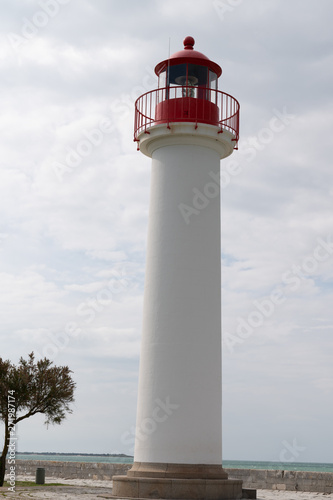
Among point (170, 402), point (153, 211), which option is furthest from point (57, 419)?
point (153, 211)

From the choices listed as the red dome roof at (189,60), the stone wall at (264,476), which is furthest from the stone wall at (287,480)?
the red dome roof at (189,60)

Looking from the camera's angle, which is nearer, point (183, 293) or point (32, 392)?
point (183, 293)

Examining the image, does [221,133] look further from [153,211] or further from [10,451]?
[10,451]

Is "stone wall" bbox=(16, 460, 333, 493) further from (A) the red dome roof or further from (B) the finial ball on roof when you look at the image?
(B) the finial ball on roof

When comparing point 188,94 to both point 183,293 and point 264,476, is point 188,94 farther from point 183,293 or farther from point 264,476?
point 264,476

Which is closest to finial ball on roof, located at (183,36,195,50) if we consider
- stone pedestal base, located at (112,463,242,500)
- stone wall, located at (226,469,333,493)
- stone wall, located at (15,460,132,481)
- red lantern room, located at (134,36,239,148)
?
red lantern room, located at (134,36,239,148)

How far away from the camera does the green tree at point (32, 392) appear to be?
20.8 m

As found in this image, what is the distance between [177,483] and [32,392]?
825 cm

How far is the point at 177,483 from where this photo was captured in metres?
14.3

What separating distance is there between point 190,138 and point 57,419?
11.1 m

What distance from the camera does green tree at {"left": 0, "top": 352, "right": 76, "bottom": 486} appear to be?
819 inches

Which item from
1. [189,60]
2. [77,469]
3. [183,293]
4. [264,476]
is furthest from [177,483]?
[77,469]

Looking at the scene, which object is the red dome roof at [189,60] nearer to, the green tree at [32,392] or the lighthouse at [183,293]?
the lighthouse at [183,293]

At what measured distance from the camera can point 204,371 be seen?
15.6 m
